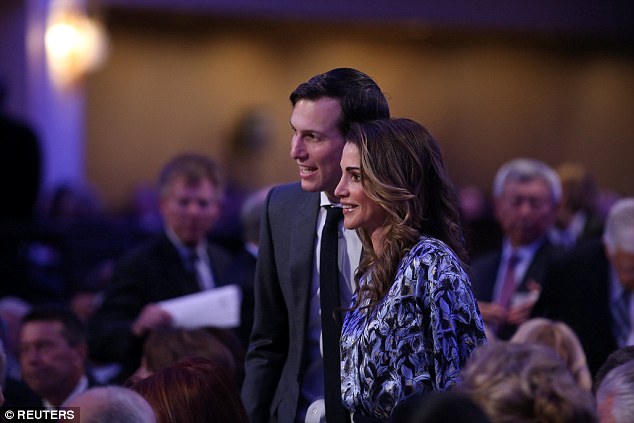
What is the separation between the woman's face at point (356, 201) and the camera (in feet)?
8.24

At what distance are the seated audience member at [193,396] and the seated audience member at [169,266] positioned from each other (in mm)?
1636

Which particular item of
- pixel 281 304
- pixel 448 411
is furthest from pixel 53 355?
pixel 448 411

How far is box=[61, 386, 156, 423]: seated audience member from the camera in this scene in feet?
7.27

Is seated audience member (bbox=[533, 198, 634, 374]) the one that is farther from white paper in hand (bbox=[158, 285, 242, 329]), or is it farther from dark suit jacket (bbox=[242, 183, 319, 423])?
dark suit jacket (bbox=[242, 183, 319, 423])

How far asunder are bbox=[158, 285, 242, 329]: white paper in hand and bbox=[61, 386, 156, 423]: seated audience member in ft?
5.79

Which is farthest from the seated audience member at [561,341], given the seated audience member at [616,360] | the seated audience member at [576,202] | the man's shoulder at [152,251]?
the seated audience member at [576,202]

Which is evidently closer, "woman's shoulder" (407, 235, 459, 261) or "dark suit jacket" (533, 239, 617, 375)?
"woman's shoulder" (407, 235, 459, 261)

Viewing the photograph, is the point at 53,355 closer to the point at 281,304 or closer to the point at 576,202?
the point at 281,304

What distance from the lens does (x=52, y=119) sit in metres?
12.1

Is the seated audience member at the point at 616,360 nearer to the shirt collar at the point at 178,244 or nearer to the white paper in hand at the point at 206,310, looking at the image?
the white paper in hand at the point at 206,310

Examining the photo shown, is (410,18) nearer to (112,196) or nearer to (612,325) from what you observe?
(112,196)

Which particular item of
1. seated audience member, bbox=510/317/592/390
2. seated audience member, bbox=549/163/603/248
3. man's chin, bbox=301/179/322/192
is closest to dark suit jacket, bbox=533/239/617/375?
seated audience member, bbox=510/317/592/390

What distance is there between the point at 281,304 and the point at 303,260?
0.21 metres

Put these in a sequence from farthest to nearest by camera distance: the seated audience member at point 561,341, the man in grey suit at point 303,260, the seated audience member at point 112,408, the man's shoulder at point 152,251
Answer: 1. the man's shoulder at point 152,251
2. the seated audience member at point 561,341
3. the man in grey suit at point 303,260
4. the seated audience member at point 112,408
